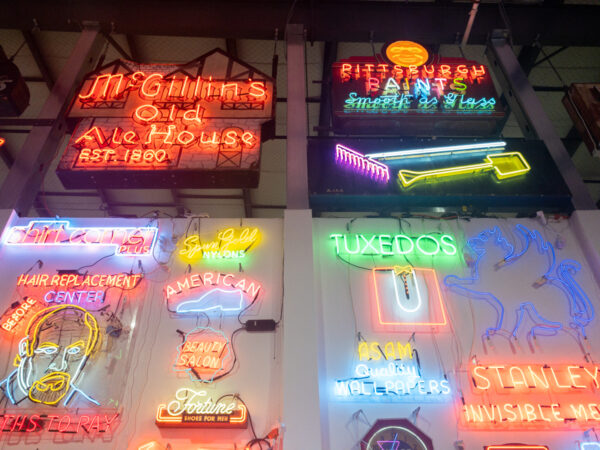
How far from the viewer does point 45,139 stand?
6.16m

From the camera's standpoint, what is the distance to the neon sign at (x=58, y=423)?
13.3ft

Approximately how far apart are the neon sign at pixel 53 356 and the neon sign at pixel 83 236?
0.95m

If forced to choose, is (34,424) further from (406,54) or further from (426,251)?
(406,54)

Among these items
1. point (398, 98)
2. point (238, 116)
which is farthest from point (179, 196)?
point (398, 98)

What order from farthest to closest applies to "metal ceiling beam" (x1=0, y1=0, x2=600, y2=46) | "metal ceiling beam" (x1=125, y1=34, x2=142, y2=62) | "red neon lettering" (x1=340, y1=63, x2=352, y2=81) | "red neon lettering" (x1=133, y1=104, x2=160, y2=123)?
"metal ceiling beam" (x1=125, y1=34, x2=142, y2=62), "metal ceiling beam" (x1=0, y1=0, x2=600, y2=46), "red neon lettering" (x1=340, y1=63, x2=352, y2=81), "red neon lettering" (x1=133, y1=104, x2=160, y2=123)

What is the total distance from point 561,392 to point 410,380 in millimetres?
1553

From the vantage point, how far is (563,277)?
5117 millimetres

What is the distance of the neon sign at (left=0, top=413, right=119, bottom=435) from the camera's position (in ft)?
13.3

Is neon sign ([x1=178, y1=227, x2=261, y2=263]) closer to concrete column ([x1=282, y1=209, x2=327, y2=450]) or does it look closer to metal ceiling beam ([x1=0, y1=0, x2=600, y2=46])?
concrete column ([x1=282, y1=209, x2=327, y2=450])

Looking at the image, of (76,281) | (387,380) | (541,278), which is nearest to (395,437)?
(387,380)

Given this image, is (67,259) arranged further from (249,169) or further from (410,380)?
(410,380)

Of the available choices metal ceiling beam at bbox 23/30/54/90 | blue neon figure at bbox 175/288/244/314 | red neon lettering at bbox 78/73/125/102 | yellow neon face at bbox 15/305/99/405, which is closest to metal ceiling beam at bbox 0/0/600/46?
metal ceiling beam at bbox 23/30/54/90

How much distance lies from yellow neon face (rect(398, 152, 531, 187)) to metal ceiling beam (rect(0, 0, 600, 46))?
116 inches

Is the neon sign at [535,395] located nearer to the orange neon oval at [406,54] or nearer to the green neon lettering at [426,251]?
the green neon lettering at [426,251]
